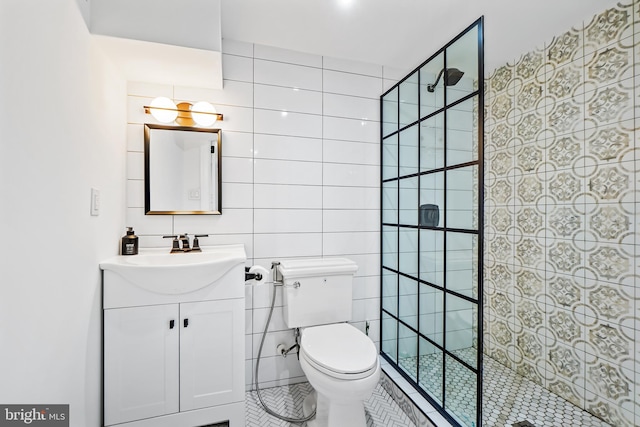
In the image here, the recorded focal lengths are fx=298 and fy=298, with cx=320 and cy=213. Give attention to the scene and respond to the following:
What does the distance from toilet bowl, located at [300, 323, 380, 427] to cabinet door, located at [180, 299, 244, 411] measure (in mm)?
352

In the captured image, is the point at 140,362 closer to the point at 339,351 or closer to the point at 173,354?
the point at 173,354

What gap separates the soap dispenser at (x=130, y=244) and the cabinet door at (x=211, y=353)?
0.47 metres

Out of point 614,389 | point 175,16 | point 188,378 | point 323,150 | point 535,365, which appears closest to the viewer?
point 175,16

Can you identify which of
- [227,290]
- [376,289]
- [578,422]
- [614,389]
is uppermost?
[227,290]

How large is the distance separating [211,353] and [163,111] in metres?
1.37

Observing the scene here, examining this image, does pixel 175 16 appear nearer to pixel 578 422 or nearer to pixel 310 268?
pixel 310 268

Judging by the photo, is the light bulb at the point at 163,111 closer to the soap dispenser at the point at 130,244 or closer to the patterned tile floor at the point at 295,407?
the soap dispenser at the point at 130,244

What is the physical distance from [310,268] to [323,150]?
842 mm

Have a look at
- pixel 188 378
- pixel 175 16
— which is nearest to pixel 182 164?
pixel 175 16

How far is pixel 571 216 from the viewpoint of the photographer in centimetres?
178

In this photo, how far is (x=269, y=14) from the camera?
169cm

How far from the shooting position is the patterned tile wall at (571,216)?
153 centimetres

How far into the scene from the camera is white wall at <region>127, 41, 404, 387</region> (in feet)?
6.15

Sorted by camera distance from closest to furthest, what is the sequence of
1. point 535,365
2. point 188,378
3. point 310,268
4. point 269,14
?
point 188,378
point 269,14
point 310,268
point 535,365
